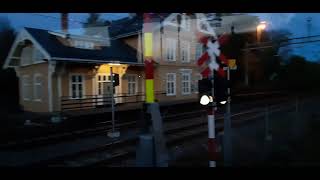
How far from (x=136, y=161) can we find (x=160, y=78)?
2.84ft

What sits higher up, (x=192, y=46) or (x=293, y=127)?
(x=192, y=46)

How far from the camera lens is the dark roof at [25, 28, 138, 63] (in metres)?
3.26

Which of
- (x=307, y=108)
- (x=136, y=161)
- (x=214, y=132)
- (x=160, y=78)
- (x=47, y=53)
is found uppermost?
(x=47, y=53)

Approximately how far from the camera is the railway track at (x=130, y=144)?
350cm

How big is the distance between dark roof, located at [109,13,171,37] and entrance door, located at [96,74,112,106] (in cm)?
43

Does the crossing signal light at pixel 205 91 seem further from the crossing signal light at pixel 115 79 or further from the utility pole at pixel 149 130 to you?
the crossing signal light at pixel 115 79

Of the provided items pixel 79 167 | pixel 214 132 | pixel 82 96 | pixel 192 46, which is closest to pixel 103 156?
pixel 79 167

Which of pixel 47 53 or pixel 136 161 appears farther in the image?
pixel 136 161

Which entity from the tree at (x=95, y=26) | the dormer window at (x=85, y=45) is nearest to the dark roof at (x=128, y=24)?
the tree at (x=95, y=26)

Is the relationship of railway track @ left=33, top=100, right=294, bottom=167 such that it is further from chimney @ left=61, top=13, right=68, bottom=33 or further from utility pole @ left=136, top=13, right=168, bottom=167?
chimney @ left=61, top=13, right=68, bottom=33

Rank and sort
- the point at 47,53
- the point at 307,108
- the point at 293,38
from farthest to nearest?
the point at 307,108 → the point at 293,38 → the point at 47,53

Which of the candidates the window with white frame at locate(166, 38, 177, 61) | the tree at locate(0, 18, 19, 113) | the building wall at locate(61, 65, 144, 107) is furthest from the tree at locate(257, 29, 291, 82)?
the tree at locate(0, 18, 19, 113)

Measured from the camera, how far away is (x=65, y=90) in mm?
3338

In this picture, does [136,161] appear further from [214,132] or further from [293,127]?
[293,127]
